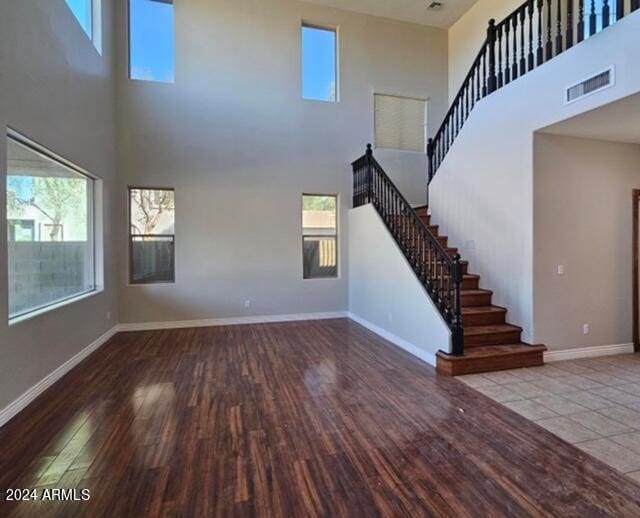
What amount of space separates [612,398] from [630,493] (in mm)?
1561

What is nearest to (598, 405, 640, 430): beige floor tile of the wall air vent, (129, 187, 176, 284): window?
the wall air vent

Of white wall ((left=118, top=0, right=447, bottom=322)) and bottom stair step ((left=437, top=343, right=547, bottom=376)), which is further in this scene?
white wall ((left=118, top=0, right=447, bottom=322))

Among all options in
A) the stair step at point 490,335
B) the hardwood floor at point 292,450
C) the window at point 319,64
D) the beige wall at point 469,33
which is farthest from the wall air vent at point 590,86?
the window at point 319,64

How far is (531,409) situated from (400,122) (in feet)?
19.4

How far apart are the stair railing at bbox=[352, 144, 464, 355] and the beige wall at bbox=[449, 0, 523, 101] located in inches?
120

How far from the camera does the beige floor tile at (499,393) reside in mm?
3205

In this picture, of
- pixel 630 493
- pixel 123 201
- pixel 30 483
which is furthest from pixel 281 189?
pixel 630 493

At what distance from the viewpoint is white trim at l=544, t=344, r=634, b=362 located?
425 cm

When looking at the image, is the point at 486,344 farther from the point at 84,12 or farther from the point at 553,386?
the point at 84,12

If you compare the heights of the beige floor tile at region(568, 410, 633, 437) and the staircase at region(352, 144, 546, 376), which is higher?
the staircase at region(352, 144, 546, 376)

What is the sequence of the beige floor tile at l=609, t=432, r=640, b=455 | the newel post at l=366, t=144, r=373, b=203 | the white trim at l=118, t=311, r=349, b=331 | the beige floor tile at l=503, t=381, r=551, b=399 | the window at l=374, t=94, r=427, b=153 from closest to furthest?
the beige floor tile at l=609, t=432, r=640, b=455, the beige floor tile at l=503, t=381, r=551, b=399, the white trim at l=118, t=311, r=349, b=331, the newel post at l=366, t=144, r=373, b=203, the window at l=374, t=94, r=427, b=153

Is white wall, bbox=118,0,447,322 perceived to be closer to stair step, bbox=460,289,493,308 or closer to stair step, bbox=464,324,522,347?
stair step, bbox=460,289,493,308

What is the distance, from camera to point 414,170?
729 centimetres

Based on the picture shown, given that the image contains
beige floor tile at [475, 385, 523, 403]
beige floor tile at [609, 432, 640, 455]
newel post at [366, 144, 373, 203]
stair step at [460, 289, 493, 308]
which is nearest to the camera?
beige floor tile at [609, 432, 640, 455]
